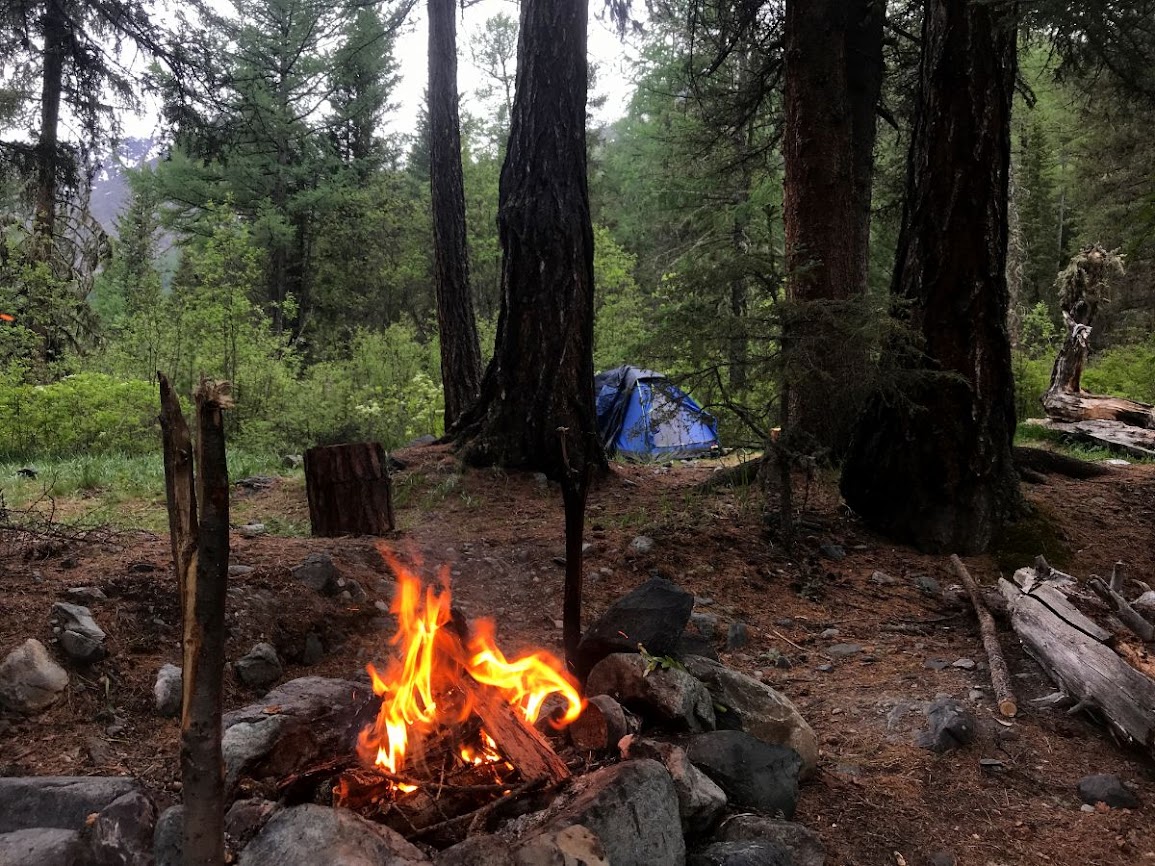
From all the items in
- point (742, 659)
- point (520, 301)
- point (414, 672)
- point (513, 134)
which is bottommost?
point (742, 659)

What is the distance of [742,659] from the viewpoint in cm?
420

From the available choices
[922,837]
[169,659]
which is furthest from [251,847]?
[922,837]

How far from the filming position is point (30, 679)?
2900 millimetres

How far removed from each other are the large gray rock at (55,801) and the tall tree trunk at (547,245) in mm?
4716

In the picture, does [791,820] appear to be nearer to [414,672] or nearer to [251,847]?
[414,672]

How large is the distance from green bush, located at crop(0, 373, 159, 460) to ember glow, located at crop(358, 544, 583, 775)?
382 inches

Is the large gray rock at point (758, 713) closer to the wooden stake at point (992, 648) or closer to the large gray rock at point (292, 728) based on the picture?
the wooden stake at point (992, 648)

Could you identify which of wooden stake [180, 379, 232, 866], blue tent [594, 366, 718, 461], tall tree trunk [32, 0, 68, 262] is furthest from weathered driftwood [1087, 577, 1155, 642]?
tall tree trunk [32, 0, 68, 262]

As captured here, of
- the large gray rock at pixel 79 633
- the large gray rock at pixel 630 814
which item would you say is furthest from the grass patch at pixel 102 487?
the large gray rock at pixel 630 814

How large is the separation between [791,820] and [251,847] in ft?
5.77

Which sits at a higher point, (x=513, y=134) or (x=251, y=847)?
(x=513, y=134)

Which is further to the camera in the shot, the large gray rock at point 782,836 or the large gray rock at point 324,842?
the large gray rock at point 782,836

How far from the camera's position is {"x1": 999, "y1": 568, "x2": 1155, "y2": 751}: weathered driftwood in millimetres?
2930

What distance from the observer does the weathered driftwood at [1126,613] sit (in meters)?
3.33
